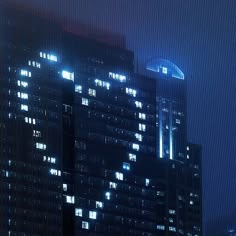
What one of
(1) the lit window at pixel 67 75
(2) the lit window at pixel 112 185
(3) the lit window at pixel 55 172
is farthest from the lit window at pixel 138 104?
(3) the lit window at pixel 55 172

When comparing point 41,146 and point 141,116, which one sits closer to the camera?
point 41,146

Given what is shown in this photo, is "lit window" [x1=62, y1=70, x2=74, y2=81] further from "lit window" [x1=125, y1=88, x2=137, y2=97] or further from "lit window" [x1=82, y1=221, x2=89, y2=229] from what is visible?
"lit window" [x1=82, y1=221, x2=89, y2=229]

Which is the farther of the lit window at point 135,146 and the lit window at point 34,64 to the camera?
the lit window at point 135,146

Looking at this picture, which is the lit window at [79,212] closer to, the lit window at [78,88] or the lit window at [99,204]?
the lit window at [99,204]

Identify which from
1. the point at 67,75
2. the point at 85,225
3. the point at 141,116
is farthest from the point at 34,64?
the point at 85,225

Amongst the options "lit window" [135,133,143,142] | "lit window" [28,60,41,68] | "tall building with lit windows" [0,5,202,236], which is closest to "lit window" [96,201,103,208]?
"tall building with lit windows" [0,5,202,236]

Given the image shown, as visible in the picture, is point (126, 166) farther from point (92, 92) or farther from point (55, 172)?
point (55, 172)
